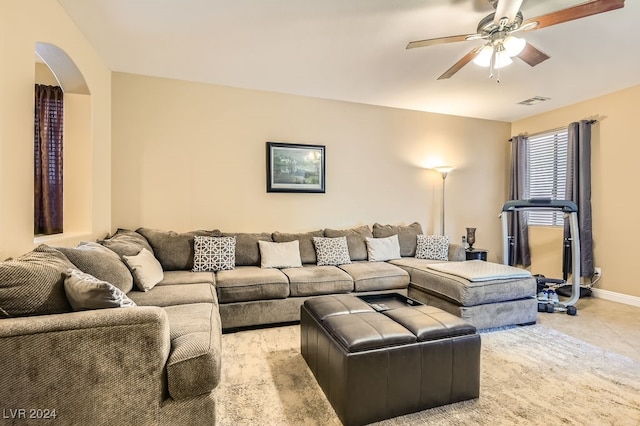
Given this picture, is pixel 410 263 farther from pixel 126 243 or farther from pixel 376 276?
pixel 126 243

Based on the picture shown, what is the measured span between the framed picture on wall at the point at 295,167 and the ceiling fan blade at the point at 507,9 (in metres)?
2.54

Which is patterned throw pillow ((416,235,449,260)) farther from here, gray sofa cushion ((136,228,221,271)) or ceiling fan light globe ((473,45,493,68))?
gray sofa cushion ((136,228,221,271))

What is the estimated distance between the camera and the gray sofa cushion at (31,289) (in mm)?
1277

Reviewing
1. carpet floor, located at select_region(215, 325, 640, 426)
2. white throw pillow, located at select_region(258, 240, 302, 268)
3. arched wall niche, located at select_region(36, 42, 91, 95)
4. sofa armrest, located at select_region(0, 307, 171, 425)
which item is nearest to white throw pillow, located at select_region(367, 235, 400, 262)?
white throw pillow, located at select_region(258, 240, 302, 268)

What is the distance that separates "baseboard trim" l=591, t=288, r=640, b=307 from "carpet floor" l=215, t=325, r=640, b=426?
1.86 meters

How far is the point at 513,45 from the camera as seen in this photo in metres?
2.20

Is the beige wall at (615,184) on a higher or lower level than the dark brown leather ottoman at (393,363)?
higher

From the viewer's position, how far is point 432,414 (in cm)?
174

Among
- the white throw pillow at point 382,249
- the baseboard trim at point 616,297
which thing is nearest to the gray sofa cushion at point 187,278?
the white throw pillow at point 382,249

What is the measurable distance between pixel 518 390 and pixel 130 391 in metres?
2.23

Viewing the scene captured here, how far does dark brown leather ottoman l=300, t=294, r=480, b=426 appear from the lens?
162 centimetres

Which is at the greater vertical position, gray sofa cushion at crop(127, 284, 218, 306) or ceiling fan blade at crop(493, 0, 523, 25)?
ceiling fan blade at crop(493, 0, 523, 25)

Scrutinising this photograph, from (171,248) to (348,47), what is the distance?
270cm

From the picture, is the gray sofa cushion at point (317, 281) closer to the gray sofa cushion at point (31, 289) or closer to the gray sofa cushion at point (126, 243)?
the gray sofa cushion at point (126, 243)
